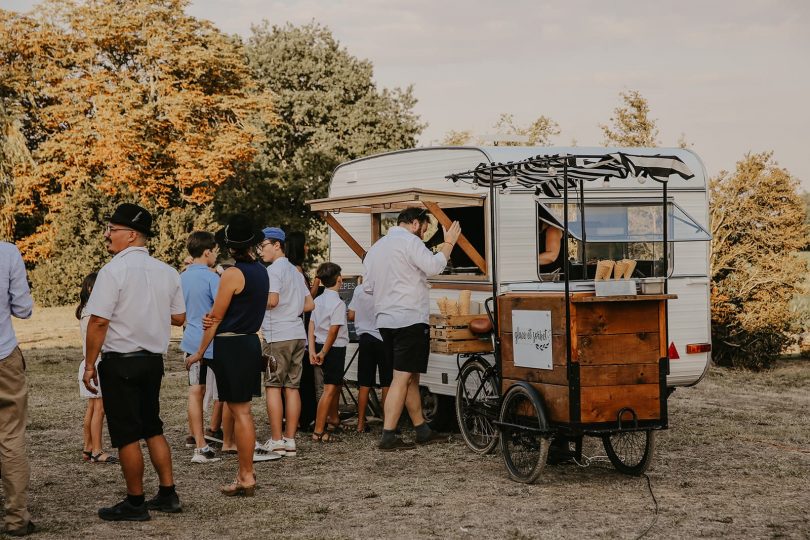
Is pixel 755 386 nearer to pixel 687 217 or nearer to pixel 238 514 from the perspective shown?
pixel 687 217

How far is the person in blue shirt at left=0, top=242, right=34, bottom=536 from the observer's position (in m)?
5.84

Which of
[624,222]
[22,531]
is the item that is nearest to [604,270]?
[624,222]

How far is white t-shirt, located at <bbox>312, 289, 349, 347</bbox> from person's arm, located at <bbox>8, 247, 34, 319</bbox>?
11.3ft

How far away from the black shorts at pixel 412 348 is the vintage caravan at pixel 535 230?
17 centimetres

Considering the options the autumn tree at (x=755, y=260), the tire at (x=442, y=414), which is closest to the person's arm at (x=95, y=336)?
the tire at (x=442, y=414)

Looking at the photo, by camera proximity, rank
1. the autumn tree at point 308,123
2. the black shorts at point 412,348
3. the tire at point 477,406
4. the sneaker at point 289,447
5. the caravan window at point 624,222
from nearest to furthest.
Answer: the tire at point 477,406
the sneaker at point 289,447
the black shorts at point 412,348
the caravan window at point 624,222
the autumn tree at point 308,123

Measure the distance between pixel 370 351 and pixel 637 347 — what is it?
3.06m

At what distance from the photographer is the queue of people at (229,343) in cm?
601

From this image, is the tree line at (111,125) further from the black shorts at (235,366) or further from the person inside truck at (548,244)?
the black shorts at (235,366)

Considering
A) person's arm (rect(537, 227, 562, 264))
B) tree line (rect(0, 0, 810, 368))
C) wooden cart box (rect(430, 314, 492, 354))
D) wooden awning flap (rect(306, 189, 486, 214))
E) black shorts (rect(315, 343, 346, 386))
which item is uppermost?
tree line (rect(0, 0, 810, 368))

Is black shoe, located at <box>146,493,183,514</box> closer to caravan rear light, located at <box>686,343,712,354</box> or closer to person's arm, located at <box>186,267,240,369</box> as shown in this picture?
person's arm, located at <box>186,267,240,369</box>

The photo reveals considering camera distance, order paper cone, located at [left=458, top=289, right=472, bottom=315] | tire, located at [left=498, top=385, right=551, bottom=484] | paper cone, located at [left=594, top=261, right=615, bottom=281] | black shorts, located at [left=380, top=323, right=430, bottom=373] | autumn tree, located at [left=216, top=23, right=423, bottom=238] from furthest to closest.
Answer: autumn tree, located at [left=216, top=23, right=423, bottom=238], paper cone, located at [left=458, top=289, right=472, bottom=315], black shorts, located at [left=380, top=323, right=430, bottom=373], paper cone, located at [left=594, top=261, right=615, bottom=281], tire, located at [left=498, top=385, right=551, bottom=484]

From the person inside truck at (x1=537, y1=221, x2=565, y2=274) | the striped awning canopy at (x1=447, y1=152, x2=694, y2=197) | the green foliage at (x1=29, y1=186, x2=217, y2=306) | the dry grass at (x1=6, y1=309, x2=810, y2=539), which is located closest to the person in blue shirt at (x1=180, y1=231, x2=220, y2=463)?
the dry grass at (x1=6, y1=309, x2=810, y2=539)

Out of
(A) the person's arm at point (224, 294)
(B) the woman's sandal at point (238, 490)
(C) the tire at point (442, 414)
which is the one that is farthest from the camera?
(C) the tire at point (442, 414)
